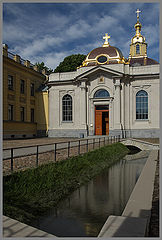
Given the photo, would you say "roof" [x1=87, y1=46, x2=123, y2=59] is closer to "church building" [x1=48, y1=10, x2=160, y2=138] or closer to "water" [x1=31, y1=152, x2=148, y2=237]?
"church building" [x1=48, y1=10, x2=160, y2=138]

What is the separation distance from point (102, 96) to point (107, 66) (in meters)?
3.85

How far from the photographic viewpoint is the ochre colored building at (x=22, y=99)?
26.5m

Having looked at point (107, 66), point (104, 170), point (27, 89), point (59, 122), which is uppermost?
point (107, 66)

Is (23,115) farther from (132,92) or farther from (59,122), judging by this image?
(132,92)

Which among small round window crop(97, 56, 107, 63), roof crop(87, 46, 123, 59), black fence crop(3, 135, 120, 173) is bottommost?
black fence crop(3, 135, 120, 173)

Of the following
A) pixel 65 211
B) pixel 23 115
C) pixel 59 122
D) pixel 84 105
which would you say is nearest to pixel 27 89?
pixel 23 115

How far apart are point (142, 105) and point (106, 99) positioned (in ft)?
14.7

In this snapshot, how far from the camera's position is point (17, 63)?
28125 millimetres

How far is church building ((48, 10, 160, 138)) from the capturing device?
90.9 feet

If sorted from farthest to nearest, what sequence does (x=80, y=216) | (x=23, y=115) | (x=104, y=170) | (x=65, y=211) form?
(x=23, y=115) < (x=104, y=170) < (x=65, y=211) < (x=80, y=216)

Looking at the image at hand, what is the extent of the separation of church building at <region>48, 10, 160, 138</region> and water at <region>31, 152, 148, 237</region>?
17847mm

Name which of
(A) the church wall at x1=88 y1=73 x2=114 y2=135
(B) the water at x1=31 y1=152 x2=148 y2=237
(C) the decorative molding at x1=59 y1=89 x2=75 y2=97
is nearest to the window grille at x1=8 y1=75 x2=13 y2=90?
(C) the decorative molding at x1=59 y1=89 x2=75 y2=97

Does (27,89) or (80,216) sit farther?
(27,89)

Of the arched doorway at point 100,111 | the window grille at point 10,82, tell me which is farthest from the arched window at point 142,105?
the window grille at point 10,82
